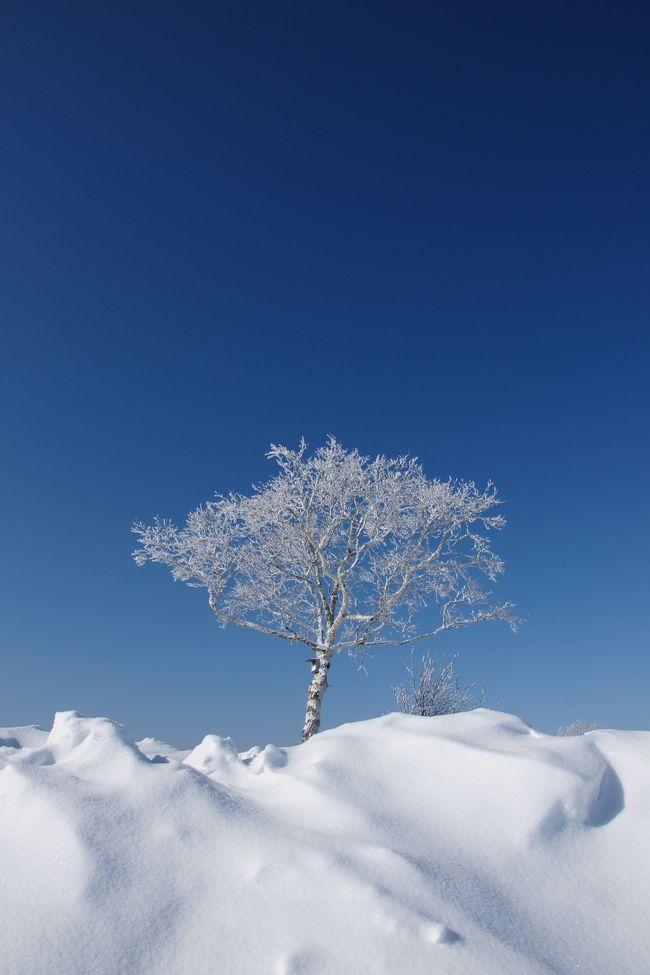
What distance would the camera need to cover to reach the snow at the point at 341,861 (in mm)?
1890

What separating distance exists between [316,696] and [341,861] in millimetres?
10179

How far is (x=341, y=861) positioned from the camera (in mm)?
2242

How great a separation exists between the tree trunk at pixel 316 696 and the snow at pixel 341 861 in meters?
8.96

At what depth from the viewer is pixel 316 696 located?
12.0 m

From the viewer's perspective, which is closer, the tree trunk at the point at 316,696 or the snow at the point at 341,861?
the snow at the point at 341,861

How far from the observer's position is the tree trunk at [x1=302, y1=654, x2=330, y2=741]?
11.9m

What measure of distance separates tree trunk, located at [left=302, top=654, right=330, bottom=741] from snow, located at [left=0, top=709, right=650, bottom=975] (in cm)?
896

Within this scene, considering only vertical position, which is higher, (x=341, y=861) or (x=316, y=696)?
(x=316, y=696)

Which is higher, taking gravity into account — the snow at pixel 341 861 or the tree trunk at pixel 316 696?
the tree trunk at pixel 316 696

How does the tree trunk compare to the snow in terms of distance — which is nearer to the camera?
the snow

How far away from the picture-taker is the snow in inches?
74.4

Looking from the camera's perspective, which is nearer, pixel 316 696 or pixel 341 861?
pixel 341 861

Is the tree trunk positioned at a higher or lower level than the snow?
higher

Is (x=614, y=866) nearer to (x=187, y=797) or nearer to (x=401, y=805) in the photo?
(x=401, y=805)
